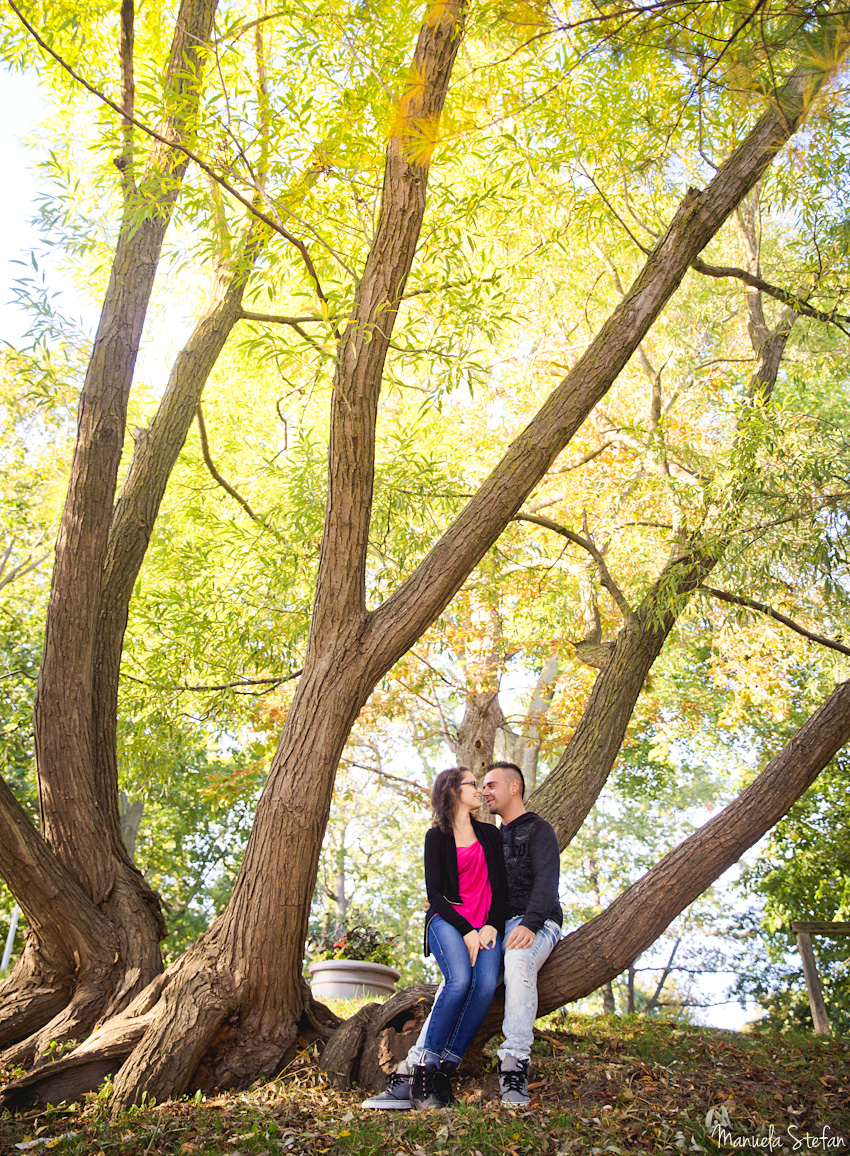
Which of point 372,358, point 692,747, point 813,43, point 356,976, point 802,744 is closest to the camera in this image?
point 813,43

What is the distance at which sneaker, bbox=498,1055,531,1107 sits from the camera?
314 centimetres

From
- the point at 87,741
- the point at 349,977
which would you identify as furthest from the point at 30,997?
the point at 349,977

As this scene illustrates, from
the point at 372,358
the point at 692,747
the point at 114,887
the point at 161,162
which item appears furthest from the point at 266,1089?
the point at 692,747

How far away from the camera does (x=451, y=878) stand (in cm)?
359

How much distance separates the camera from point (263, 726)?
790 centimetres

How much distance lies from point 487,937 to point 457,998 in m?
0.27

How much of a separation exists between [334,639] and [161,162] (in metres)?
3.09

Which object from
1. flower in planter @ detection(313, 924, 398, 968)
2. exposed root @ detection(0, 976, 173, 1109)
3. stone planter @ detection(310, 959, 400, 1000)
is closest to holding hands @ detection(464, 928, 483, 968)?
exposed root @ detection(0, 976, 173, 1109)

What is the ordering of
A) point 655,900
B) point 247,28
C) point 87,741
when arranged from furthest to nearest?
point 247,28
point 87,741
point 655,900

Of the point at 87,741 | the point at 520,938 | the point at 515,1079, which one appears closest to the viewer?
the point at 515,1079

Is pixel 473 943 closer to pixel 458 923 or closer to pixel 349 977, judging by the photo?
pixel 458 923

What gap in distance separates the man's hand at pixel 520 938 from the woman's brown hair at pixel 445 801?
0.51 m

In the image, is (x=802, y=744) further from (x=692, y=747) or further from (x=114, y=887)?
(x=692, y=747)

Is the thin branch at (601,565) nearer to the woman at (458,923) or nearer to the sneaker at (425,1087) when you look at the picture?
the woman at (458,923)
